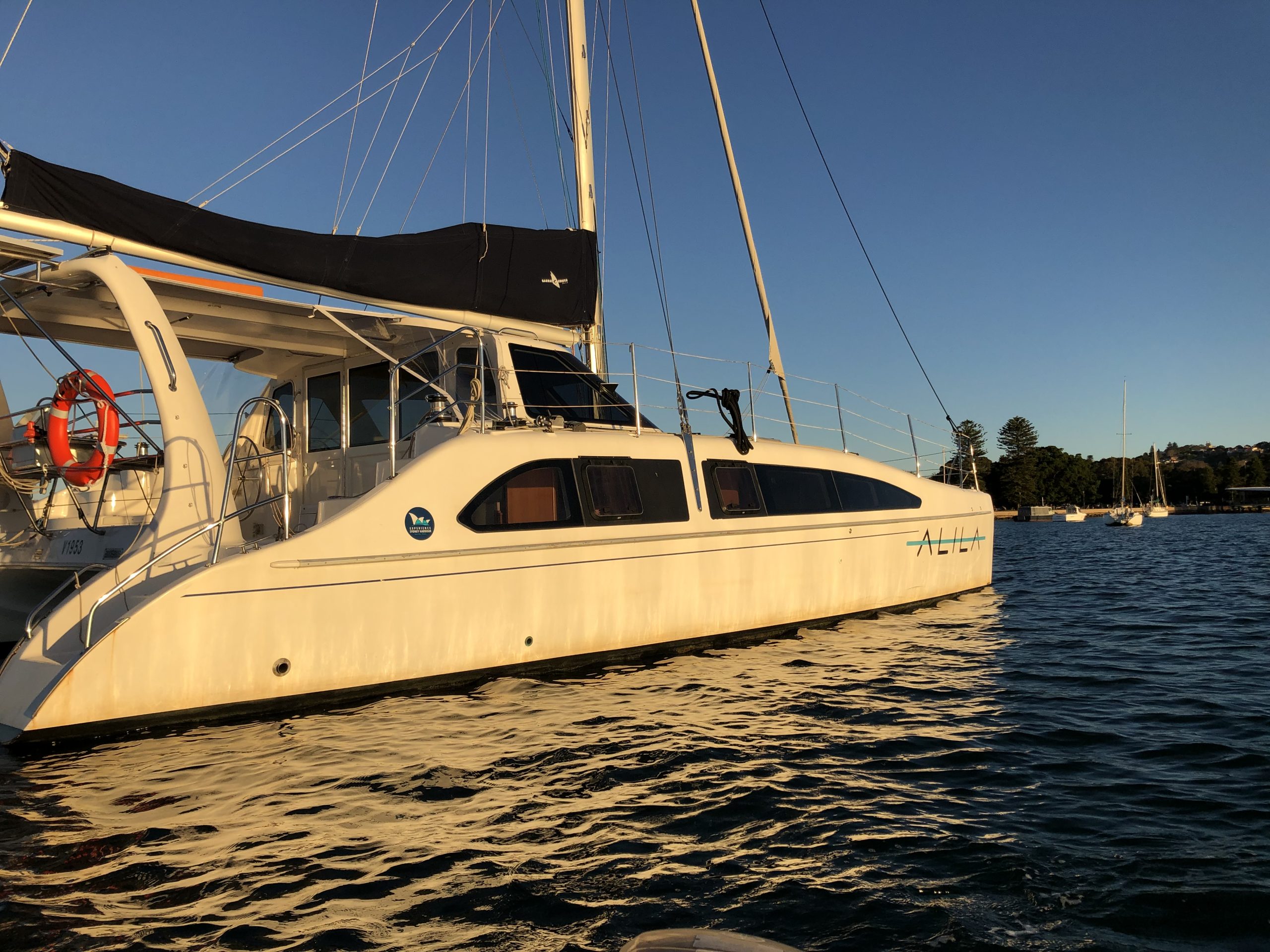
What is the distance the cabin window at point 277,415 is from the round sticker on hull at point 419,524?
343cm

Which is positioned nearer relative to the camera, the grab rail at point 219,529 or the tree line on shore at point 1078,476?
the grab rail at point 219,529

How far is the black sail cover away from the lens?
653 centimetres

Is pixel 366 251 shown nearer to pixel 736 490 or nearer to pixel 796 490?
pixel 736 490

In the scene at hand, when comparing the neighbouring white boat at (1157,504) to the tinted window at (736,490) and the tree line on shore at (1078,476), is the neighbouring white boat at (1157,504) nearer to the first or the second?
the tree line on shore at (1078,476)

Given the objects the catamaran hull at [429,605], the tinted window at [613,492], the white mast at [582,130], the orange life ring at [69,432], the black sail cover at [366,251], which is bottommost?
the catamaran hull at [429,605]

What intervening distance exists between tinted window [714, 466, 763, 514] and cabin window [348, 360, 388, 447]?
11.8 ft

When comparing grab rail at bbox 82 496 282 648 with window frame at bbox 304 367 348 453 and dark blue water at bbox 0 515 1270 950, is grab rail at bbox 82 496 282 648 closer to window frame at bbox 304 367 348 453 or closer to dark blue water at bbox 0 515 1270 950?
dark blue water at bbox 0 515 1270 950

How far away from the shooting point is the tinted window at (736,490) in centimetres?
930

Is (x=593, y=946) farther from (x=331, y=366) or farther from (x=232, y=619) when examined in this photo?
(x=331, y=366)

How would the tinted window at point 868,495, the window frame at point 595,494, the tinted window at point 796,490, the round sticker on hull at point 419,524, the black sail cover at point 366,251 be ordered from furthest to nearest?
1. the tinted window at point 868,495
2. the tinted window at point 796,490
3. the window frame at point 595,494
4. the round sticker on hull at point 419,524
5. the black sail cover at point 366,251

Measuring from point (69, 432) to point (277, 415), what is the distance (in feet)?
8.14

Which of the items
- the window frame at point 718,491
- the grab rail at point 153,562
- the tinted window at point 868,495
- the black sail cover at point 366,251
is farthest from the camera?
the tinted window at point 868,495

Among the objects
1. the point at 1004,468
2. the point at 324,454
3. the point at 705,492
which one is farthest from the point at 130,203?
the point at 1004,468

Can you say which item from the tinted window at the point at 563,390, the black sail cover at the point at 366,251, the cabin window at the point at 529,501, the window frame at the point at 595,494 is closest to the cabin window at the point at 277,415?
the black sail cover at the point at 366,251
